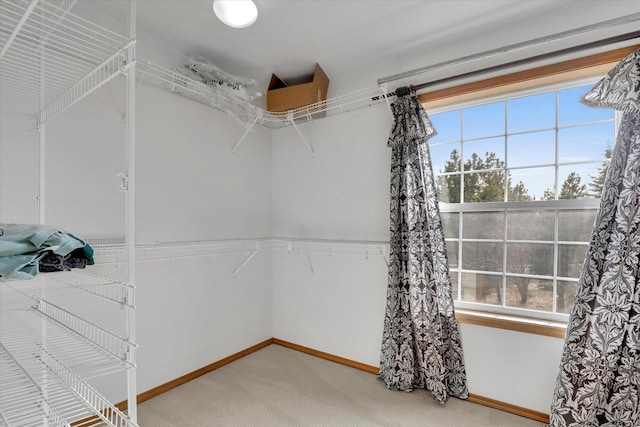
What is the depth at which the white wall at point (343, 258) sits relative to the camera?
2088mm

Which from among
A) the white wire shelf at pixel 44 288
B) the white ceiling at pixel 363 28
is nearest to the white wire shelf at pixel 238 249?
the white wire shelf at pixel 44 288

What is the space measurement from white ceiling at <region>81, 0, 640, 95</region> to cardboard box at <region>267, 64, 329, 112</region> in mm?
132

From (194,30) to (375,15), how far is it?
112 cm

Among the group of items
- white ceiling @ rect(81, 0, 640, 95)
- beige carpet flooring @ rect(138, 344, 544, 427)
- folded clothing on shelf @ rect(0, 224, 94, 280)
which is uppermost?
white ceiling @ rect(81, 0, 640, 95)

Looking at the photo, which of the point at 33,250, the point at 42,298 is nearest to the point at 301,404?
the point at 42,298

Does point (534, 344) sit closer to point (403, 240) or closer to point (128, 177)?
point (403, 240)

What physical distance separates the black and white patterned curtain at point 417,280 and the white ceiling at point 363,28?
364 millimetres

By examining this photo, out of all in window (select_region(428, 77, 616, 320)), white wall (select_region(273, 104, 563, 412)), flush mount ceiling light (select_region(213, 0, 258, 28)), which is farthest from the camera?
white wall (select_region(273, 104, 563, 412))

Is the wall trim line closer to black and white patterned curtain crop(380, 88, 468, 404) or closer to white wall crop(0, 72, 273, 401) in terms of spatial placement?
white wall crop(0, 72, 273, 401)

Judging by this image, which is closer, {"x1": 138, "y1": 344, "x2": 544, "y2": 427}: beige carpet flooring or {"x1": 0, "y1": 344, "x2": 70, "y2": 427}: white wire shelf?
{"x1": 0, "y1": 344, "x2": 70, "y2": 427}: white wire shelf

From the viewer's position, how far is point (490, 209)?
2.16m

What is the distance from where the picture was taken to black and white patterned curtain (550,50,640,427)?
60.9 inches

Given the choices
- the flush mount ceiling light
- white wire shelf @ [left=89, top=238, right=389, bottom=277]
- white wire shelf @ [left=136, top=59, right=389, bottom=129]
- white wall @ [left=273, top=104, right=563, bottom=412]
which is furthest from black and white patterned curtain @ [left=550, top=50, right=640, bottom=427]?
the flush mount ceiling light

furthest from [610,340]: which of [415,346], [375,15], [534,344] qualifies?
[375,15]
